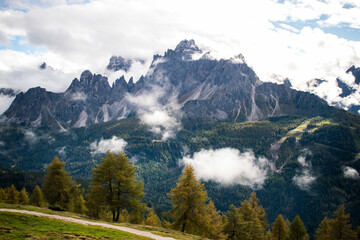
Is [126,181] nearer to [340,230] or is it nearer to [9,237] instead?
[9,237]

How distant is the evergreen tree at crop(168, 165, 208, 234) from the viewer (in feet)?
151

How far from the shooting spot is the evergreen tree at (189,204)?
46094mm

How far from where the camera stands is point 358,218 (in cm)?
19188

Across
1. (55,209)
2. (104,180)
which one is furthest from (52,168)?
(104,180)

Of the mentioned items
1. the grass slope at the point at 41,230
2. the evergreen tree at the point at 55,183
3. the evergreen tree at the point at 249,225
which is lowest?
the evergreen tree at the point at 249,225

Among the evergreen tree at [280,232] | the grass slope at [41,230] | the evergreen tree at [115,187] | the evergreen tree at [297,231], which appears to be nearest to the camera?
the grass slope at [41,230]

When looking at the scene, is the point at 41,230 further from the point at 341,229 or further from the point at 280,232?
the point at 280,232

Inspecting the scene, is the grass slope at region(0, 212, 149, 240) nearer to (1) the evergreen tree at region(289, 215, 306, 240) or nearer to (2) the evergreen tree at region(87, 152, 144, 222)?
(2) the evergreen tree at region(87, 152, 144, 222)

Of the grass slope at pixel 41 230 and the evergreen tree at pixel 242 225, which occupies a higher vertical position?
the grass slope at pixel 41 230

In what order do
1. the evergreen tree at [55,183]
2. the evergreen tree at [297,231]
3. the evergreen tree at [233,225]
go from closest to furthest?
the evergreen tree at [233,225]
the evergreen tree at [55,183]
the evergreen tree at [297,231]

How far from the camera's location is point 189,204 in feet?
153

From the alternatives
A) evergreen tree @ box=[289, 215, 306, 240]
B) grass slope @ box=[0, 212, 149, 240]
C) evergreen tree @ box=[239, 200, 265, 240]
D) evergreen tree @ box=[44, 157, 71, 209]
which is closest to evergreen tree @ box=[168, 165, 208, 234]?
evergreen tree @ box=[239, 200, 265, 240]

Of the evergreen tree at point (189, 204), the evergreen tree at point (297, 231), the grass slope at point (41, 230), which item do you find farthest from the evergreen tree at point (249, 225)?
the grass slope at point (41, 230)

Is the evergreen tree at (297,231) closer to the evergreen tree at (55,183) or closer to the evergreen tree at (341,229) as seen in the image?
the evergreen tree at (341,229)
